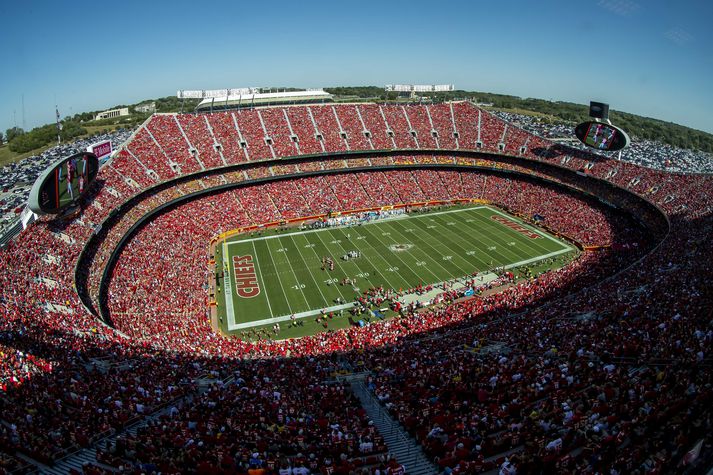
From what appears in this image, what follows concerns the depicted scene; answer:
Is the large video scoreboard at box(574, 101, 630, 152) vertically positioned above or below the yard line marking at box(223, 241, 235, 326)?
above

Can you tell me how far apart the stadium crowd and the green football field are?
306 centimetres

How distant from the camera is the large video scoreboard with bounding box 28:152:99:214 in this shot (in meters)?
28.7

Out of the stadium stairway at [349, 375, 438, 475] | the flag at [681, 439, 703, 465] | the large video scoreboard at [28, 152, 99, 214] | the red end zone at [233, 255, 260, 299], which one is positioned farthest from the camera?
the red end zone at [233, 255, 260, 299]

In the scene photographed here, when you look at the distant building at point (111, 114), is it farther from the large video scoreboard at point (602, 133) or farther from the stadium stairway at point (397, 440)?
the stadium stairway at point (397, 440)

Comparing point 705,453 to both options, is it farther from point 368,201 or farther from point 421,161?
point 421,161

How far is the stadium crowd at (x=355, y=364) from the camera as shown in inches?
449

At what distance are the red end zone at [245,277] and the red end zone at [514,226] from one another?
1112 inches

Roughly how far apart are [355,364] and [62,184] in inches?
989

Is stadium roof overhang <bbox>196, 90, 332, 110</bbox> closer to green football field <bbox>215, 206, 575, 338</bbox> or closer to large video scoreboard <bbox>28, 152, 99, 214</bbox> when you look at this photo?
green football field <bbox>215, 206, 575, 338</bbox>

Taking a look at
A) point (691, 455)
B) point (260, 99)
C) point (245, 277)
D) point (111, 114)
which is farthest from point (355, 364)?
point (111, 114)

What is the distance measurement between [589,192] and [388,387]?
140 ft

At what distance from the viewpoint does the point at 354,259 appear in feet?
132

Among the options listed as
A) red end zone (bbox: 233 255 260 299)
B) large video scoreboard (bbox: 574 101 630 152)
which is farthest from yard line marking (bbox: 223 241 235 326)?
large video scoreboard (bbox: 574 101 630 152)

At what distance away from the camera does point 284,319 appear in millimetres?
30922
